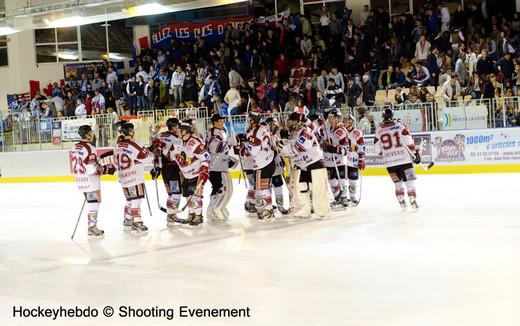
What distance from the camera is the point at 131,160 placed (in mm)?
10594

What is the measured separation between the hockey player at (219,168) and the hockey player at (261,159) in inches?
20.3

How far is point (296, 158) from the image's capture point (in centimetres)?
1130

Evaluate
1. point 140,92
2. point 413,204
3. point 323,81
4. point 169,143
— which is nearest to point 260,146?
point 169,143

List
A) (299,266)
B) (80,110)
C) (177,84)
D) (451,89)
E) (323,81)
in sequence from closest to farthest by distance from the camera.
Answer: (299,266) → (451,89) → (323,81) → (177,84) → (80,110)

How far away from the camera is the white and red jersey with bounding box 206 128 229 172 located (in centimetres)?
1163

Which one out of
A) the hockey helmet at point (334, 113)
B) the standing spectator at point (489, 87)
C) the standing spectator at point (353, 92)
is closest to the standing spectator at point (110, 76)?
the standing spectator at point (353, 92)

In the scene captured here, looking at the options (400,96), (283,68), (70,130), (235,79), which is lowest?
(70,130)

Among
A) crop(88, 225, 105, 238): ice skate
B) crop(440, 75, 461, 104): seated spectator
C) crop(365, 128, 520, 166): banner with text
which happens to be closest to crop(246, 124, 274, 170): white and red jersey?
crop(88, 225, 105, 238): ice skate

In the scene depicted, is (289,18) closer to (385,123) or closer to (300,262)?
(385,123)

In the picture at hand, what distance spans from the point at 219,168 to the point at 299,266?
431cm

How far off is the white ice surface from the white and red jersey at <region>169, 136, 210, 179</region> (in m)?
0.81

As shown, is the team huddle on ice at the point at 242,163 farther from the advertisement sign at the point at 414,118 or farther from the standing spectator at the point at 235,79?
the standing spectator at the point at 235,79

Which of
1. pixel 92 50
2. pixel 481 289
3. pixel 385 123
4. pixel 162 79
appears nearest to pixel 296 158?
pixel 385 123

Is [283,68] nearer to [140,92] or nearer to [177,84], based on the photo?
[177,84]
